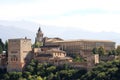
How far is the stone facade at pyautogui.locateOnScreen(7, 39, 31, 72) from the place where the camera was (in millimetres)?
73688

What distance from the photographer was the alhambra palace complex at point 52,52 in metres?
71.4

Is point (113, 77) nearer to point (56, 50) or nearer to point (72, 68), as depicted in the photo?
point (72, 68)

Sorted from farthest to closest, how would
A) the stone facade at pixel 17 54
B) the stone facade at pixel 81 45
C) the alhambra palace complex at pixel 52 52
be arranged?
the stone facade at pixel 81 45 < the stone facade at pixel 17 54 < the alhambra palace complex at pixel 52 52

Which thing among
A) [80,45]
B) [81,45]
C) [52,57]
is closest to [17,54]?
[52,57]

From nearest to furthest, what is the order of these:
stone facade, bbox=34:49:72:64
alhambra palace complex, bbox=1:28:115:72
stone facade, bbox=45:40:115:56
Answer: alhambra palace complex, bbox=1:28:115:72 < stone facade, bbox=34:49:72:64 < stone facade, bbox=45:40:115:56

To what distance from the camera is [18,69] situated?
241 feet

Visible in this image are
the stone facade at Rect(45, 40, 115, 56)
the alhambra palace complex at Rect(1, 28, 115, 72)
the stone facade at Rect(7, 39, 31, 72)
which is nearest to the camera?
the alhambra palace complex at Rect(1, 28, 115, 72)

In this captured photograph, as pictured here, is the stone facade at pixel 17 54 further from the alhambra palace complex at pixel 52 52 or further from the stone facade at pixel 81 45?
the stone facade at pixel 81 45

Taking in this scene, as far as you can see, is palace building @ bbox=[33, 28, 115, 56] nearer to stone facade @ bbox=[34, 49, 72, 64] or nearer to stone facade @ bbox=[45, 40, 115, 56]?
stone facade @ bbox=[45, 40, 115, 56]

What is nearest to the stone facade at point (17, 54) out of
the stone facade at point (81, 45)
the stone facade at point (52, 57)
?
the stone facade at point (52, 57)

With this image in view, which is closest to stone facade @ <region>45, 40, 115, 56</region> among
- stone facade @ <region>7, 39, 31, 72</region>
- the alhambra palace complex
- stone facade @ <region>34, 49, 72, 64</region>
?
the alhambra palace complex

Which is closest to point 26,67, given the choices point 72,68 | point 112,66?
point 72,68

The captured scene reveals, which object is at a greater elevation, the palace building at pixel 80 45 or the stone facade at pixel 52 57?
the palace building at pixel 80 45

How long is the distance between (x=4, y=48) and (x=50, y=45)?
6948 mm
